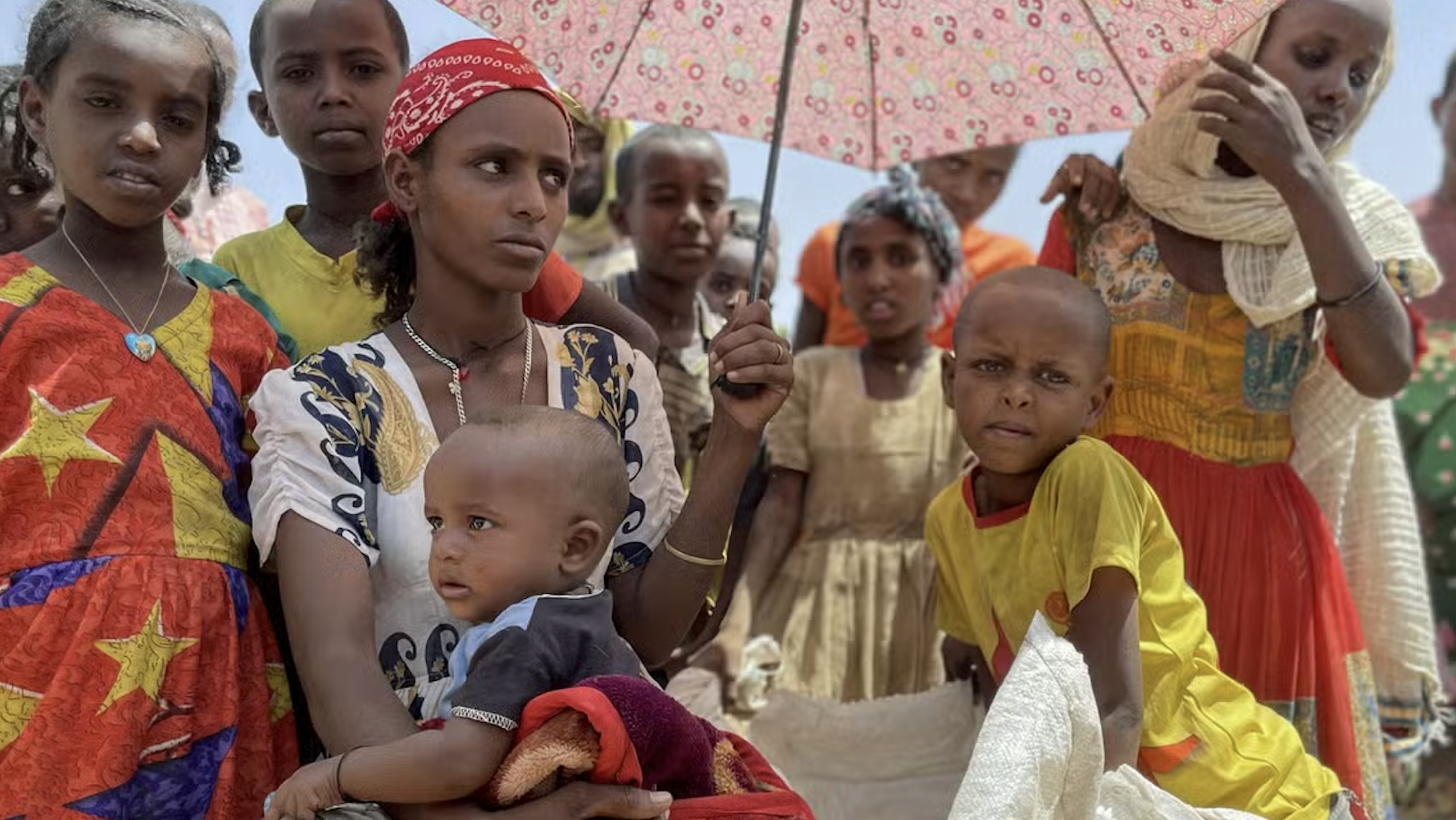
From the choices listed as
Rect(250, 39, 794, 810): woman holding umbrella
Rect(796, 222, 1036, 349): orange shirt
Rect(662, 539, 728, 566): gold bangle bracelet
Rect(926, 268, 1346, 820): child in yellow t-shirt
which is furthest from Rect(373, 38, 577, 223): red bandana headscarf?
Rect(796, 222, 1036, 349): orange shirt

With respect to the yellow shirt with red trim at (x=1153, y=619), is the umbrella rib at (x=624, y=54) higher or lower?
higher

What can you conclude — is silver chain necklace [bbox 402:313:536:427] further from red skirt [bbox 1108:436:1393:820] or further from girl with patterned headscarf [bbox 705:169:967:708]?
girl with patterned headscarf [bbox 705:169:967:708]

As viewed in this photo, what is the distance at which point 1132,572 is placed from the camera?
2.84 metres

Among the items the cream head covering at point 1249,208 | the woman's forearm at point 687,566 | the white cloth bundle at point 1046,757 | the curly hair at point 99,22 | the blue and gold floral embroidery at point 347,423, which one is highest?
the curly hair at point 99,22

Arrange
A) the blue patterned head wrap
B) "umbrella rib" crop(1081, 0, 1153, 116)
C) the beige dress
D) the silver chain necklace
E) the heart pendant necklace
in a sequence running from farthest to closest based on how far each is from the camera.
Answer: the blue patterned head wrap < the beige dress < "umbrella rib" crop(1081, 0, 1153, 116) < the silver chain necklace < the heart pendant necklace

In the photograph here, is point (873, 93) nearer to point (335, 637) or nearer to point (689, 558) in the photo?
point (689, 558)

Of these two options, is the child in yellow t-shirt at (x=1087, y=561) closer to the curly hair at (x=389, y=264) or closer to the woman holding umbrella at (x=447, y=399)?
the woman holding umbrella at (x=447, y=399)

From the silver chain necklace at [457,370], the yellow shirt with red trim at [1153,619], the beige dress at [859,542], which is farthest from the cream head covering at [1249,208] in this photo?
the silver chain necklace at [457,370]

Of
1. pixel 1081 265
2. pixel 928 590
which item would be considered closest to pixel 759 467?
pixel 928 590

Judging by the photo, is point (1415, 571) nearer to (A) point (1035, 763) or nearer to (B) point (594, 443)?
(A) point (1035, 763)

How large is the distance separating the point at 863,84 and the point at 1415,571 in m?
1.80

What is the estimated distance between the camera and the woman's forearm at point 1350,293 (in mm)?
3309

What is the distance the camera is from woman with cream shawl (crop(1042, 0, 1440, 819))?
138 inches

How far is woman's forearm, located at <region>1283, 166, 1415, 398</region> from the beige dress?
5.45 ft
